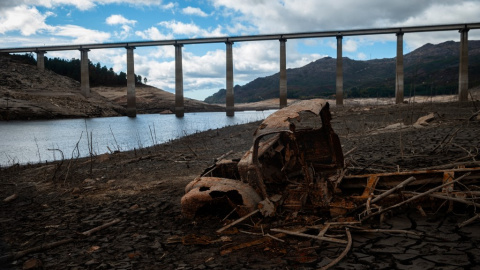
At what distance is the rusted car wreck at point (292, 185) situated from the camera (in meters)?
5.11

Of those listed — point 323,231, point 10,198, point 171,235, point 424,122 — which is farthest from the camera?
point 424,122

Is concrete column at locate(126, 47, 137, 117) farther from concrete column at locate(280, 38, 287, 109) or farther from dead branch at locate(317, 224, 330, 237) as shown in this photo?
dead branch at locate(317, 224, 330, 237)

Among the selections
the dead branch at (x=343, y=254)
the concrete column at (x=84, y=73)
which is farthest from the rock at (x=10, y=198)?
the concrete column at (x=84, y=73)

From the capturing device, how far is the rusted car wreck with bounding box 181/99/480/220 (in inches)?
201

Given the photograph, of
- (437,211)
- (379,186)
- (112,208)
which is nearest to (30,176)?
(112,208)

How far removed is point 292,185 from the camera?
18.6 feet

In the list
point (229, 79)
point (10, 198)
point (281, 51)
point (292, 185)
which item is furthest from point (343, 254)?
point (229, 79)

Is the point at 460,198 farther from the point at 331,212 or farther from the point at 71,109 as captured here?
the point at 71,109

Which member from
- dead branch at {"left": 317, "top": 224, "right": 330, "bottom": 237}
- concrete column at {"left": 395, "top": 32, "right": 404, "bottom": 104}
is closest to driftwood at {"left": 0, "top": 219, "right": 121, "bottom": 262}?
dead branch at {"left": 317, "top": 224, "right": 330, "bottom": 237}

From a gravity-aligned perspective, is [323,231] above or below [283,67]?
below

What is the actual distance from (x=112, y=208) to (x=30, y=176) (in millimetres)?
5665

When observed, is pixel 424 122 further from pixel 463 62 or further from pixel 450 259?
pixel 463 62

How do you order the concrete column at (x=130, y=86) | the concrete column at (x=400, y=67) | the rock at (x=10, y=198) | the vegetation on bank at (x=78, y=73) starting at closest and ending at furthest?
1. the rock at (x=10, y=198)
2. the concrete column at (x=400, y=67)
3. the concrete column at (x=130, y=86)
4. the vegetation on bank at (x=78, y=73)

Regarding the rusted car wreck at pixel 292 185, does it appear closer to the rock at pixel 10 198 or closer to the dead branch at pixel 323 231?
the dead branch at pixel 323 231
